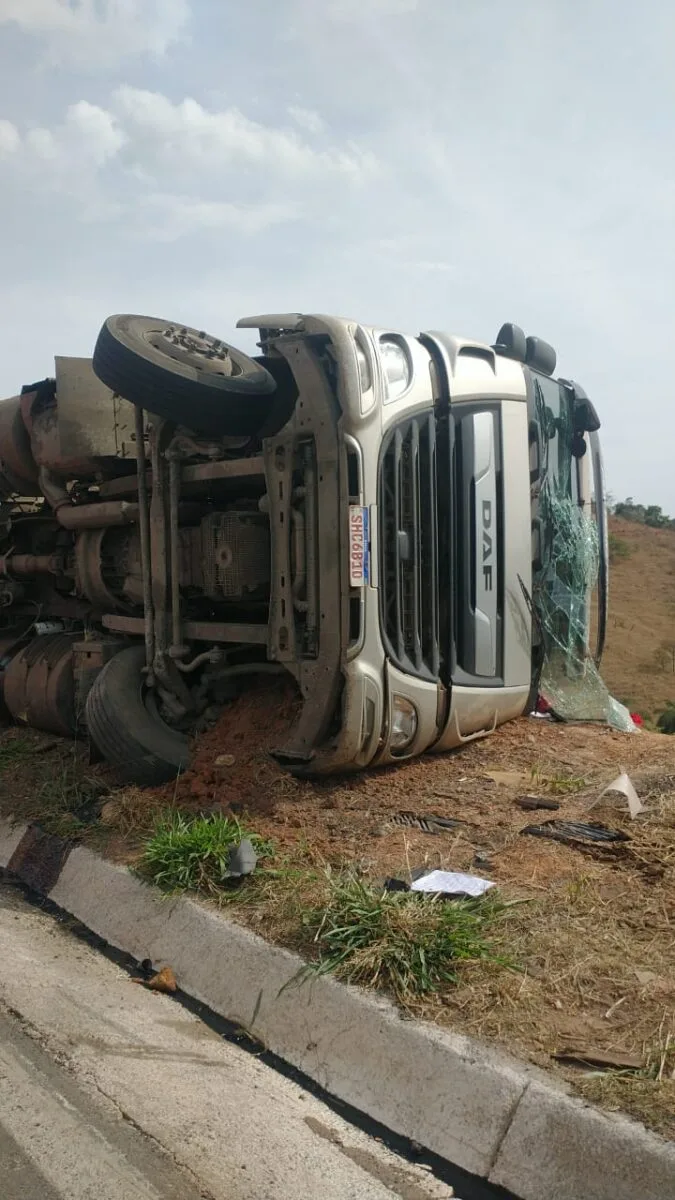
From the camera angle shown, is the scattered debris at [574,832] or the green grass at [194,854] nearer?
the green grass at [194,854]

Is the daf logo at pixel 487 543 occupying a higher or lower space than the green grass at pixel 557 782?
higher

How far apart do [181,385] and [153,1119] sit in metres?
3.45

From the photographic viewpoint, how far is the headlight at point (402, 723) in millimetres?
4999

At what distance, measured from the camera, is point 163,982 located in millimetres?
3588

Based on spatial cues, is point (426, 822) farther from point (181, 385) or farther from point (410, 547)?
point (181, 385)

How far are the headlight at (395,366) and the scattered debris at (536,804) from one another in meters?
2.01

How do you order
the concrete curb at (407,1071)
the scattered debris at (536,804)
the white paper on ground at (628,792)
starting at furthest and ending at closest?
the scattered debris at (536,804) < the white paper on ground at (628,792) < the concrete curb at (407,1071)

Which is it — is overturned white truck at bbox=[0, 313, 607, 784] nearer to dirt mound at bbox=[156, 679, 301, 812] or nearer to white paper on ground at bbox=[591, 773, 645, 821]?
dirt mound at bbox=[156, 679, 301, 812]

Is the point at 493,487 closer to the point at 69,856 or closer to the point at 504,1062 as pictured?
the point at 69,856

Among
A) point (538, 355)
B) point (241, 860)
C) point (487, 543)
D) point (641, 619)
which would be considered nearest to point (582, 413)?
point (538, 355)

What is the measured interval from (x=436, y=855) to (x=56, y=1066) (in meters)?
1.68

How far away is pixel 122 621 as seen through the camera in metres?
6.12

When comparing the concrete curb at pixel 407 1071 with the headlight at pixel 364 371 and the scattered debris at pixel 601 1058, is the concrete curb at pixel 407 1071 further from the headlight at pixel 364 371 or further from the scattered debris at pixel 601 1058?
the headlight at pixel 364 371

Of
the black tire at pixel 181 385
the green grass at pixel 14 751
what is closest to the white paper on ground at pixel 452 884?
the black tire at pixel 181 385
